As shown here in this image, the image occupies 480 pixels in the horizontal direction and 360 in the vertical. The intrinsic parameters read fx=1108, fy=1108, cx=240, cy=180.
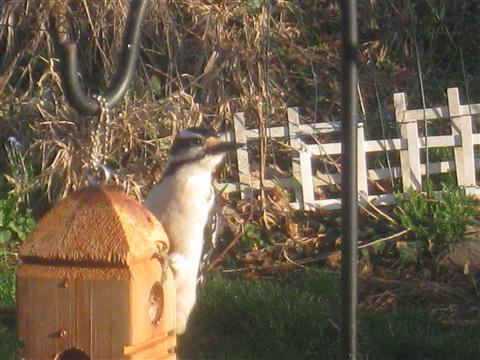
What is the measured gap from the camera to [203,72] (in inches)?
347

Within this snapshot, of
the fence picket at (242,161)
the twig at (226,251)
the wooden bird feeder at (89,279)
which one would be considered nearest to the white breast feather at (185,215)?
the wooden bird feeder at (89,279)

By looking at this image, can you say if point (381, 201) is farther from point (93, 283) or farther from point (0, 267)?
point (93, 283)

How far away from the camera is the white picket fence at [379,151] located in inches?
324

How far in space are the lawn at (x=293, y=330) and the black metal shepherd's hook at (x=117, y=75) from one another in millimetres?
3303

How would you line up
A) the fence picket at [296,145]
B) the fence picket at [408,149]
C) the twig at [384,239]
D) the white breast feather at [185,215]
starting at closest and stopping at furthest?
1. the white breast feather at [185,215]
2. the twig at [384,239]
3. the fence picket at [408,149]
4. the fence picket at [296,145]

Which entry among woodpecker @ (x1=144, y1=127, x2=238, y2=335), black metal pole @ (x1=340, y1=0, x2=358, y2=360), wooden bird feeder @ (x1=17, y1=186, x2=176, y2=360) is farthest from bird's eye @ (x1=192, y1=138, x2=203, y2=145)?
wooden bird feeder @ (x1=17, y1=186, x2=176, y2=360)

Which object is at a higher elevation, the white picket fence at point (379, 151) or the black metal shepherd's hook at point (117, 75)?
the white picket fence at point (379, 151)

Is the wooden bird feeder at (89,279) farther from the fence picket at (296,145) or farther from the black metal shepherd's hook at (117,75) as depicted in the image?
Result: the fence picket at (296,145)

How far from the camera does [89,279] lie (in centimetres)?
244

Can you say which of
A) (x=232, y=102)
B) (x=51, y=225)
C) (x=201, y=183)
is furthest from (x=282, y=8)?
(x=51, y=225)

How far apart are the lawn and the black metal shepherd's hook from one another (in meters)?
3.30

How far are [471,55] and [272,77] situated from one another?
79.2 inches

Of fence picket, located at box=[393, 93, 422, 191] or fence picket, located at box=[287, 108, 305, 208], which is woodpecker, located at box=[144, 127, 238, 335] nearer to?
fence picket, located at box=[287, 108, 305, 208]

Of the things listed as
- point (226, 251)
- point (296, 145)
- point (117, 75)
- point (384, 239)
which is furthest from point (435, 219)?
point (117, 75)
